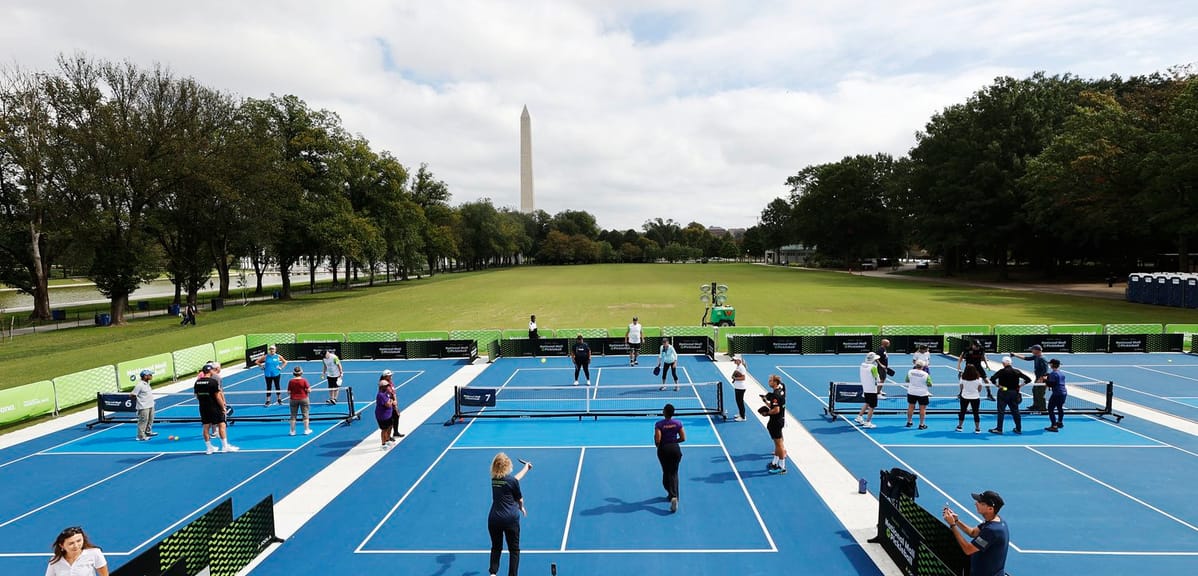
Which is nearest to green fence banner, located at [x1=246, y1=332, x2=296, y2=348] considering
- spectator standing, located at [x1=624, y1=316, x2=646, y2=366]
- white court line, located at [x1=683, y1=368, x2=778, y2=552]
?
spectator standing, located at [x1=624, y1=316, x2=646, y2=366]

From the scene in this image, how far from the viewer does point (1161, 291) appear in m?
40.6

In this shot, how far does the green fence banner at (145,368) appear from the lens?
64.8ft

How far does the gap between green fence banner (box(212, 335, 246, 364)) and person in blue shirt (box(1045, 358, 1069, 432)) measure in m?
29.3

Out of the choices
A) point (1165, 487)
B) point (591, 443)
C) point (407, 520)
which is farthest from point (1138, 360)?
point (407, 520)

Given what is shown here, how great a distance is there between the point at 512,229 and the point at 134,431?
134 metres

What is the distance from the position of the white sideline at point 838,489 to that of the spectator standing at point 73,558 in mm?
9421

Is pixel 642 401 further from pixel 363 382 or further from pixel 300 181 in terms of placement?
pixel 300 181

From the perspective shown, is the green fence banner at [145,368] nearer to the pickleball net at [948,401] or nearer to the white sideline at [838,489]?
the white sideline at [838,489]

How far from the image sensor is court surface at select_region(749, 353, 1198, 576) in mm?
8445

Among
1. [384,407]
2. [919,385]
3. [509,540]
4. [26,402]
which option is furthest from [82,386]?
[919,385]

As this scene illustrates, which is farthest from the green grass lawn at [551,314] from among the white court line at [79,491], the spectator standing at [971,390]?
the spectator standing at [971,390]

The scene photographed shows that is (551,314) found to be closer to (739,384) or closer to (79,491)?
(739,384)

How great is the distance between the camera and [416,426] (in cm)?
1543

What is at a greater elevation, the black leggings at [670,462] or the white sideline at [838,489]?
the black leggings at [670,462]
